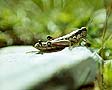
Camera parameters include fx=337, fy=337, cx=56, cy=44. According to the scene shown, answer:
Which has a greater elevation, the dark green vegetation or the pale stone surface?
the dark green vegetation

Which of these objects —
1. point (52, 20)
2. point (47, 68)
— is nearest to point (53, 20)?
point (52, 20)

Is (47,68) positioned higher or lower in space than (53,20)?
lower

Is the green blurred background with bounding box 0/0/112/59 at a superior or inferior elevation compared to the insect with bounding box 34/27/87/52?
superior

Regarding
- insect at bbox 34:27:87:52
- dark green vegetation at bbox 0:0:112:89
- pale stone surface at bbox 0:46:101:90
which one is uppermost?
dark green vegetation at bbox 0:0:112:89

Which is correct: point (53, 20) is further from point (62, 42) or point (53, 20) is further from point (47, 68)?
point (47, 68)
